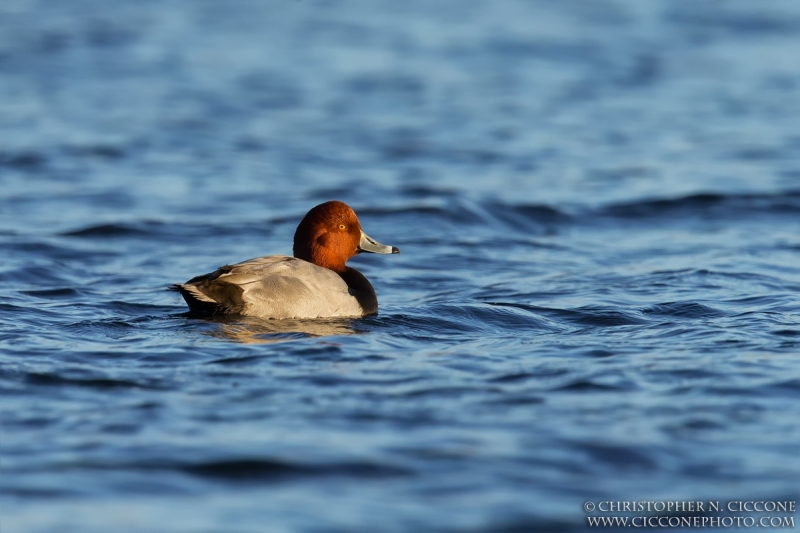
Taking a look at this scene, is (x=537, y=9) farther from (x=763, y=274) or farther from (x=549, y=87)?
(x=763, y=274)

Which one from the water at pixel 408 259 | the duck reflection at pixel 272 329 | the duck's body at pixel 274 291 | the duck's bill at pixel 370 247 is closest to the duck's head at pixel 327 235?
the duck's bill at pixel 370 247

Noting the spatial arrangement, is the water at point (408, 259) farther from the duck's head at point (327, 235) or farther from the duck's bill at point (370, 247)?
the duck's head at point (327, 235)

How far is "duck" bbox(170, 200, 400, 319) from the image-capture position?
897 centimetres

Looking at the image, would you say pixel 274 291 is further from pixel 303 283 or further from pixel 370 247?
pixel 370 247

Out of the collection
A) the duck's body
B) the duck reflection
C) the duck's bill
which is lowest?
the duck reflection

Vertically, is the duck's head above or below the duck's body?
above

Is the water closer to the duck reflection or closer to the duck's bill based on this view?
the duck reflection

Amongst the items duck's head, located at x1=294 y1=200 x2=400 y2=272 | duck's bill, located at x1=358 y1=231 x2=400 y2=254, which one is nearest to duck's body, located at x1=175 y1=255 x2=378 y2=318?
duck's head, located at x1=294 y1=200 x2=400 y2=272

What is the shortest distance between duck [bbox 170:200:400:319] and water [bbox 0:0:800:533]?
8.3 inches

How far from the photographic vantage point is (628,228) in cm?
1400

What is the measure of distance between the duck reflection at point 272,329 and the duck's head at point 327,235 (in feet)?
2.54

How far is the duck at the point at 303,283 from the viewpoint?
8969mm

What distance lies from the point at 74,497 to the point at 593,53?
68.2 ft

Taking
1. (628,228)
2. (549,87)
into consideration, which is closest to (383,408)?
(628,228)
